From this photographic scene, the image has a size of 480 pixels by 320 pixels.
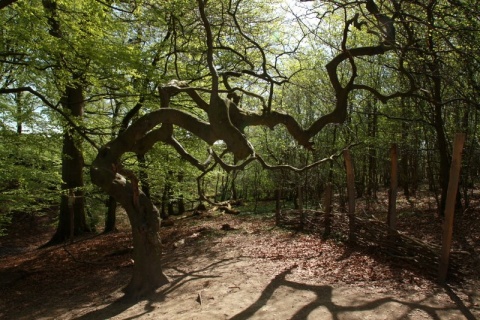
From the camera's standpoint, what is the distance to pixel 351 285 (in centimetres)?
505

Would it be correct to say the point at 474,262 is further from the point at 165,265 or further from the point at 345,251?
the point at 165,265

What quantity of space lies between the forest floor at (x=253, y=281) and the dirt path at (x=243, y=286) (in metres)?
0.01

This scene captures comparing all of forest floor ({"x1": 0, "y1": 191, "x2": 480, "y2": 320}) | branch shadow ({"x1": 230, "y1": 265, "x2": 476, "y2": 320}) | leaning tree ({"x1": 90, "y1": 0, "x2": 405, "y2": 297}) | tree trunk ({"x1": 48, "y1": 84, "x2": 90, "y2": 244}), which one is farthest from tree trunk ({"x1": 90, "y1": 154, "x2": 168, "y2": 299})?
tree trunk ({"x1": 48, "y1": 84, "x2": 90, "y2": 244})

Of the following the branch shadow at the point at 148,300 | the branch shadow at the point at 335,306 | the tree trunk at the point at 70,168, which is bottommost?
the branch shadow at the point at 148,300

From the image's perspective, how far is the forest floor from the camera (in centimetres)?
434

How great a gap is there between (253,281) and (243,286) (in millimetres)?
247

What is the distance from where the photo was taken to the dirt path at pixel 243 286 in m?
4.29

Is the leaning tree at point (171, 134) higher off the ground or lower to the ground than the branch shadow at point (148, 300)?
higher

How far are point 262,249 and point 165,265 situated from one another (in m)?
2.07

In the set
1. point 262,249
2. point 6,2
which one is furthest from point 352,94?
point 6,2

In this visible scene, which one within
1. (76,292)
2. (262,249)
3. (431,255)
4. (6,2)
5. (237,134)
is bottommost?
(76,292)

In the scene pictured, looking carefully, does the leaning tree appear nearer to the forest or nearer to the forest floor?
the forest

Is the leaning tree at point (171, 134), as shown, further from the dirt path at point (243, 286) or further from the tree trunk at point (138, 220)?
the dirt path at point (243, 286)

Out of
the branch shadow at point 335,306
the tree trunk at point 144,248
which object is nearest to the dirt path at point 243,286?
the branch shadow at point 335,306
